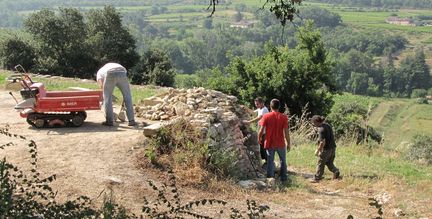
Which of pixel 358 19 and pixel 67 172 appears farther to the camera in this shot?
pixel 358 19

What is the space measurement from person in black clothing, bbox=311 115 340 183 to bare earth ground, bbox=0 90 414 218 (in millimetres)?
280

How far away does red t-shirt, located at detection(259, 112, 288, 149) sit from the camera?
400 inches

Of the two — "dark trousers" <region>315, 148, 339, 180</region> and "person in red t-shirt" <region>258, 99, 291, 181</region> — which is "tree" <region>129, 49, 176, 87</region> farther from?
"person in red t-shirt" <region>258, 99, 291, 181</region>

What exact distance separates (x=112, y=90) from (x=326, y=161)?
4658mm

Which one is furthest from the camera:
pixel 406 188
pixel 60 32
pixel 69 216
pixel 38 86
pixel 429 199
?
pixel 60 32

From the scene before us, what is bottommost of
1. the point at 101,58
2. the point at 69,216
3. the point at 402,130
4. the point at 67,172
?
the point at 402,130

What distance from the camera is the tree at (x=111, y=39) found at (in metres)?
30.8

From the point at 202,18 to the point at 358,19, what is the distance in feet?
121

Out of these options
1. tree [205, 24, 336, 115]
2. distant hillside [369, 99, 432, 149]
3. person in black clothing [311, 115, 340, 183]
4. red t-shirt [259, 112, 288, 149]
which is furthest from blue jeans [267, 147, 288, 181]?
distant hillside [369, 99, 432, 149]

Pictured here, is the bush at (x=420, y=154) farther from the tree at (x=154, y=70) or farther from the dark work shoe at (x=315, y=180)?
the tree at (x=154, y=70)

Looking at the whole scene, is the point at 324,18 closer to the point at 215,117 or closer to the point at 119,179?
the point at 215,117

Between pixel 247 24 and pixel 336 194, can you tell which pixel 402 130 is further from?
pixel 247 24

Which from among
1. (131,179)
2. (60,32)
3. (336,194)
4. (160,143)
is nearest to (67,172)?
(131,179)

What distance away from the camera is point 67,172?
9.02 m
